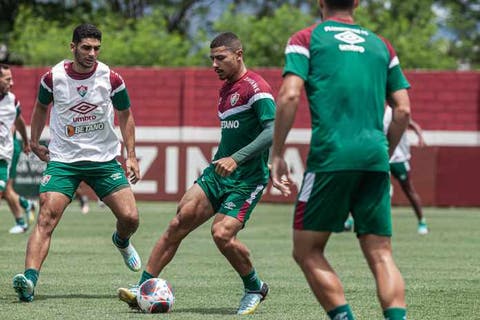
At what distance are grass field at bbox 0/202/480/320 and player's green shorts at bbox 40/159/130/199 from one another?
2.91 feet

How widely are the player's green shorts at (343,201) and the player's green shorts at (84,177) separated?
11.6 feet

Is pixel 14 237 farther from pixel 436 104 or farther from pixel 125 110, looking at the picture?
pixel 436 104

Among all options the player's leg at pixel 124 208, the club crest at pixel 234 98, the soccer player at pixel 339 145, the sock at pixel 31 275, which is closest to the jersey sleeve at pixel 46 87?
the player's leg at pixel 124 208

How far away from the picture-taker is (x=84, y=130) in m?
10.1

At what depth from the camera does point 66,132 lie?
1014 cm

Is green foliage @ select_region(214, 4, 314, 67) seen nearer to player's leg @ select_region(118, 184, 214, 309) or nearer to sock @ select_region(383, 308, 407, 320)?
player's leg @ select_region(118, 184, 214, 309)

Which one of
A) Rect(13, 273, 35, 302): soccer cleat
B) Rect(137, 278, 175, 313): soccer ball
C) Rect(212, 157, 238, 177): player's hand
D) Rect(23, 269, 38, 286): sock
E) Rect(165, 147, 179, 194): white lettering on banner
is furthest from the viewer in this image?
Rect(165, 147, 179, 194): white lettering on banner

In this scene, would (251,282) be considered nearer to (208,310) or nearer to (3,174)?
(208,310)

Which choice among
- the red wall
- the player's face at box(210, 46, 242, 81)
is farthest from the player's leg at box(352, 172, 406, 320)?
the red wall

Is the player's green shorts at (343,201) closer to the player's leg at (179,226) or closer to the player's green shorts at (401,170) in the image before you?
A: the player's leg at (179,226)

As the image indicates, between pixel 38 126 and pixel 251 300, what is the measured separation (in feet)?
8.19

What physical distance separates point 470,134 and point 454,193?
11.8ft

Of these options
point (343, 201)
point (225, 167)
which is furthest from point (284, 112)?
point (225, 167)

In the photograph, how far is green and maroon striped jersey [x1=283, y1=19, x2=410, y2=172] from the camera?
6.77 m
